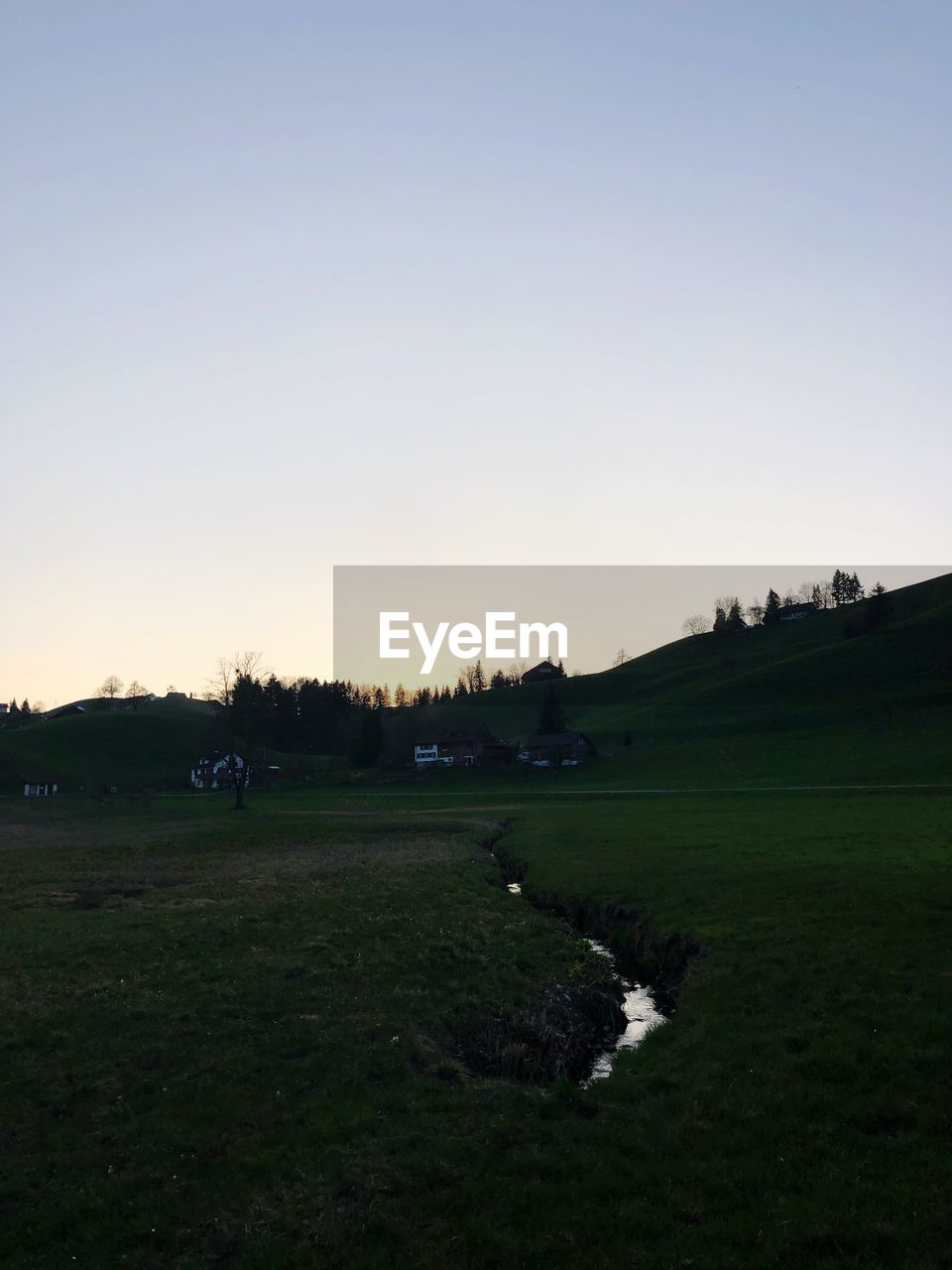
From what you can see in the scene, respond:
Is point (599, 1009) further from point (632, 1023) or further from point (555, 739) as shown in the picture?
point (555, 739)

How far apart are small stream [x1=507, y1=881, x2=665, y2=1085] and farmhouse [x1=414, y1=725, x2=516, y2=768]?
483 ft

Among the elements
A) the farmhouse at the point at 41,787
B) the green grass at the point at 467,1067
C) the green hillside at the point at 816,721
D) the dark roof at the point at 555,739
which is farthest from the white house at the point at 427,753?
the green grass at the point at 467,1067

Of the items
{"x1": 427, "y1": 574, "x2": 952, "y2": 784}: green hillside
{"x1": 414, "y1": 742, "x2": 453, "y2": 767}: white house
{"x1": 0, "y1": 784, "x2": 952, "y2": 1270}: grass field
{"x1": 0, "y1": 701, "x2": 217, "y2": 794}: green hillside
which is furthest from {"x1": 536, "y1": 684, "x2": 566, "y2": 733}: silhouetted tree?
{"x1": 0, "y1": 784, "x2": 952, "y2": 1270}: grass field

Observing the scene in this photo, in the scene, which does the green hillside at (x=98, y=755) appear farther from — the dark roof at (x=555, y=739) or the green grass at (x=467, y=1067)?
the green grass at (x=467, y=1067)

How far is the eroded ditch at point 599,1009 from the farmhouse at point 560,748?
358 feet

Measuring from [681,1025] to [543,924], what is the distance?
482 inches

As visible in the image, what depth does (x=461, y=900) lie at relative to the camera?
36.2m

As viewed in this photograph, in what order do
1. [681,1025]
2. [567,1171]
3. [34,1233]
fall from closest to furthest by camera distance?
1. [34,1233]
2. [567,1171]
3. [681,1025]

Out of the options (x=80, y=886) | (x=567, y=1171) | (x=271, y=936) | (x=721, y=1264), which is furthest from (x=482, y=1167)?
(x=80, y=886)

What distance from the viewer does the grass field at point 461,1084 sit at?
12359 millimetres

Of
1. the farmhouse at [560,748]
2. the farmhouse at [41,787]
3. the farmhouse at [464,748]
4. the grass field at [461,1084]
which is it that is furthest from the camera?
the farmhouse at [464,748]

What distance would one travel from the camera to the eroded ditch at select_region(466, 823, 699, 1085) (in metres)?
19.3

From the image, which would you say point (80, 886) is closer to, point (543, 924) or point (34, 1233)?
point (543, 924)

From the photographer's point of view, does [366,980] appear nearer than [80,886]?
Yes
